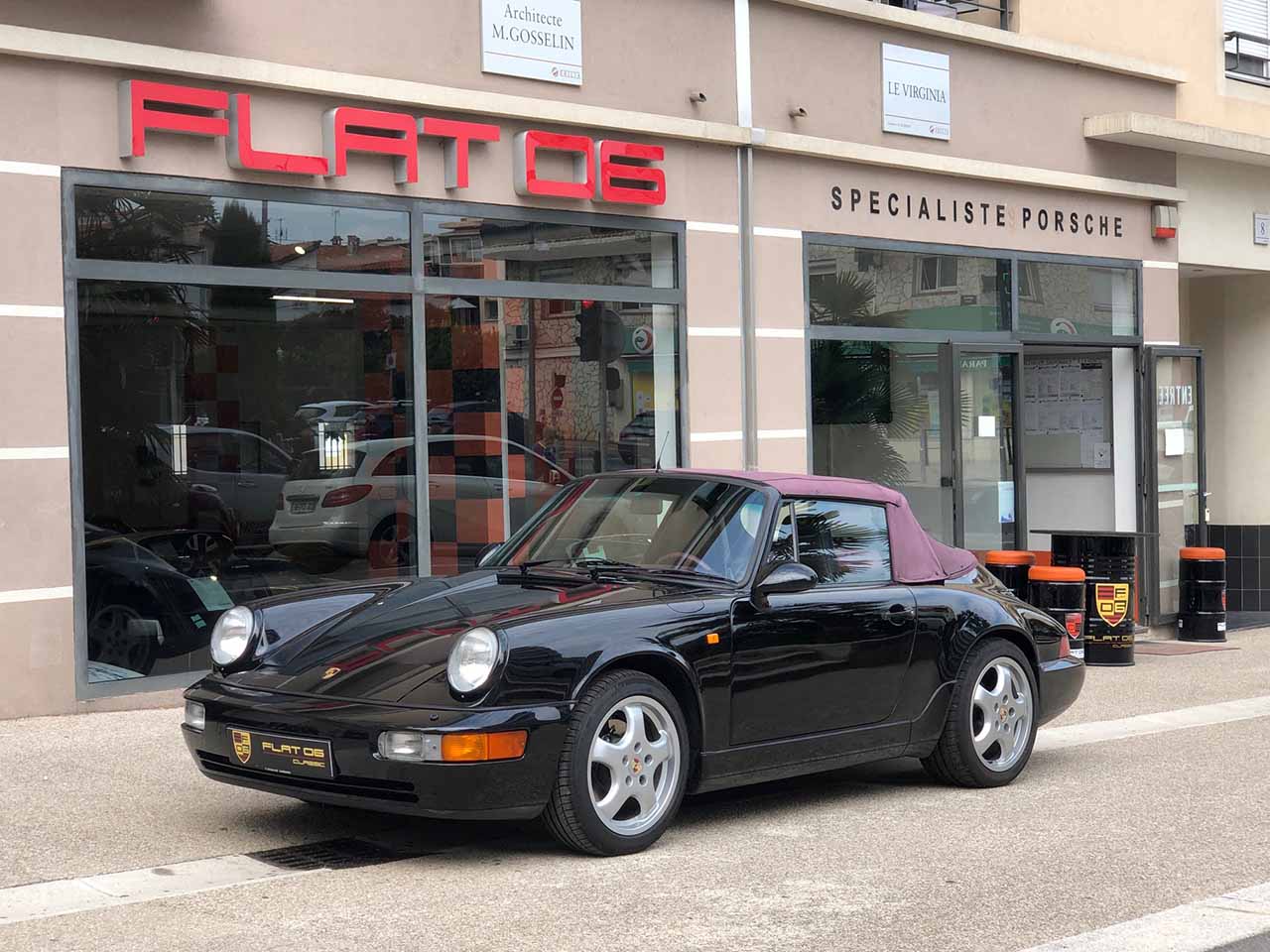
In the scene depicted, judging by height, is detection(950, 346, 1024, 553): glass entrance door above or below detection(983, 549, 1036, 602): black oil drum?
above

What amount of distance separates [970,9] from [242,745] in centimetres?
1129

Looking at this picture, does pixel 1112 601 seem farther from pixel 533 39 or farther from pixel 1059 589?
pixel 533 39

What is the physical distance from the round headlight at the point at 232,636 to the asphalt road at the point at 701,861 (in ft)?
2.18

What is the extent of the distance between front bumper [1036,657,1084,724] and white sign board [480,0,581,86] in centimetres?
556

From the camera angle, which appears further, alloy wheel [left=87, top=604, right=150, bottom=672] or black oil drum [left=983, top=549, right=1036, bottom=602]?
black oil drum [left=983, top=549, right=1036, bottom=602]

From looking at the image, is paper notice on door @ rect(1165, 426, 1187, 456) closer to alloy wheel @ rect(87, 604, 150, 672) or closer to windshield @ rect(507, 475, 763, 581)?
windshield @ rect(507, 475, 763, 581)

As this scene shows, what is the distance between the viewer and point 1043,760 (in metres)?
8.22

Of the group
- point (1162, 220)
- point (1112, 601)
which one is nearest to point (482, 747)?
point (1112, 601)

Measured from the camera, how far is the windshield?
6590 mm

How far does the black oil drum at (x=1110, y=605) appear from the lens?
12.5 meters

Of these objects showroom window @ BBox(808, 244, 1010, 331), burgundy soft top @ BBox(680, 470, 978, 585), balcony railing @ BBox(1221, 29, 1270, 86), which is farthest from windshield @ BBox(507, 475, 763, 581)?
balcony railing @ BBox(1221, 29, 1270, 86)

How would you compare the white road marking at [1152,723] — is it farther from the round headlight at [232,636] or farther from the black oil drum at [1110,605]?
the round headlight at [232,636]

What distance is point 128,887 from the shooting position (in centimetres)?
548

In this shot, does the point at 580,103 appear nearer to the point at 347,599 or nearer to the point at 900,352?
the point at 900,352
